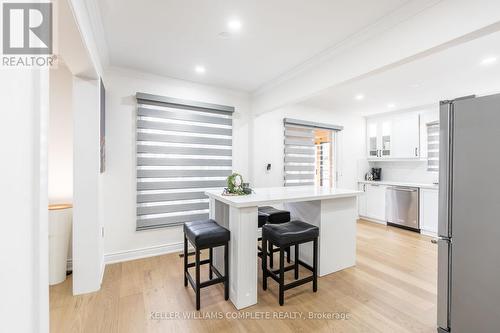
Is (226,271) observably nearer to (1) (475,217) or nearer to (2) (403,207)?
(1) (475,217)

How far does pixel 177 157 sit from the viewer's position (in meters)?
3.48

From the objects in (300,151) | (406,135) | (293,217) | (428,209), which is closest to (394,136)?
(406,135)

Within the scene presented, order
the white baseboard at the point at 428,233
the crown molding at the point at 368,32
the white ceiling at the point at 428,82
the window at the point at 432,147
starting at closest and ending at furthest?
the crown molding at the point at 368,32, the white ceiling at the point at 428,82, the white baseboard at the point at 428,233, the window at the point at 432,147

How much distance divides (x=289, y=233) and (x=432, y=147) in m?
4.36

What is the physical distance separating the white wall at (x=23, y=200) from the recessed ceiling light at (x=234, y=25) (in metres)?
1.66

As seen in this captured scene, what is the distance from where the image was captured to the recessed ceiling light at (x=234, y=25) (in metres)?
2.13

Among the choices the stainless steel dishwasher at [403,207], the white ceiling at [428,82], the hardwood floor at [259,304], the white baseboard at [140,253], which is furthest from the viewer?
the stainless steel dishwasher at [403,207]

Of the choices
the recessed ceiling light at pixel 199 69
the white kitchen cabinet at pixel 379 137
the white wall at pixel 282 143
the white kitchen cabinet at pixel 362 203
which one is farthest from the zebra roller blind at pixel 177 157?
the white kitchen cabinet at pixel 379 137

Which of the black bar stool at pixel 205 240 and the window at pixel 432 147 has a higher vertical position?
the window at pixel 432 147

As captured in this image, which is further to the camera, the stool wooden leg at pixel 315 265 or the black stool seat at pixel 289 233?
the stool wooden leg at pixel 315 265

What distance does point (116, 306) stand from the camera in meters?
2.17

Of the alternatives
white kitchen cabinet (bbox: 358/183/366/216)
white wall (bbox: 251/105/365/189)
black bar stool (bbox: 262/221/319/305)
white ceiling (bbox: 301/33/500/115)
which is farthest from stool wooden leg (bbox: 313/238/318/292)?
white kitchen cabinet (bbox: 358/183/366/216)

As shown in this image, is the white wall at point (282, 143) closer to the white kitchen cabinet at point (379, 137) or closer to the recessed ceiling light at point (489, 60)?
the white kitchen cabinet at point (379, 137)

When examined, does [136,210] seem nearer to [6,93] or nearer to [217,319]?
[217,319]
